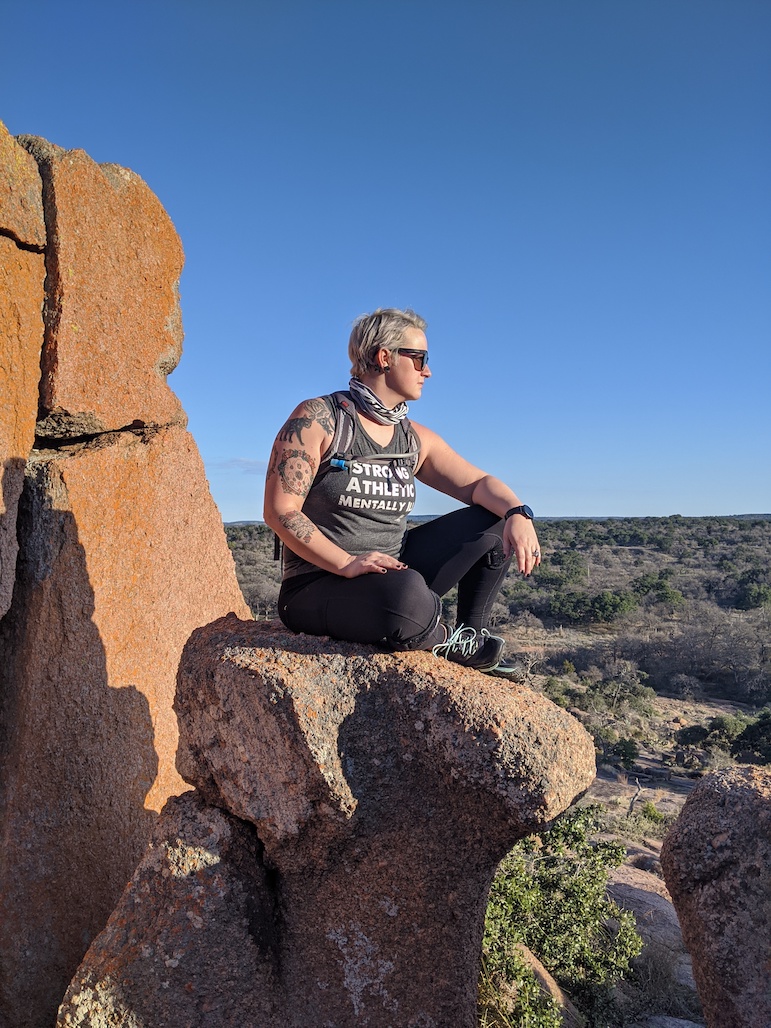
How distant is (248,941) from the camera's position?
123 inches

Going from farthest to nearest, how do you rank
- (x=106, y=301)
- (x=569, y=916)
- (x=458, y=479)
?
(x=569, y=916) → (x=106, y=301) → (x=458, y=479)

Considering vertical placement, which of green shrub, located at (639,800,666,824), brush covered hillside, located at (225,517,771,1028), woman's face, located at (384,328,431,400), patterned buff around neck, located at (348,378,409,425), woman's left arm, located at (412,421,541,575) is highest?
woman's face, located at (384,328,431,400)

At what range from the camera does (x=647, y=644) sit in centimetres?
2139

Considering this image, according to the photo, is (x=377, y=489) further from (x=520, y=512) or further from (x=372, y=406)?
(x=520, y=512)

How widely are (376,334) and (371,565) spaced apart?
3.09 ft

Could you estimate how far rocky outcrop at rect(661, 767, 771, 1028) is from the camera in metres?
2.82

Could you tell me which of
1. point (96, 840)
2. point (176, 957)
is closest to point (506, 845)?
point (176, 957)

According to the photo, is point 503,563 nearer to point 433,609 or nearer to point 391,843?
point 433,609

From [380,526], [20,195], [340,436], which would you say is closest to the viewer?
[340,436]

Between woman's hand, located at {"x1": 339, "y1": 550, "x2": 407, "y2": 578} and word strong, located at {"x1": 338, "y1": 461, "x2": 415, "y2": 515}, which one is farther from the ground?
word strong, located at {"x1": 338, "y1": 461, "x2": 415, "y2": 515}

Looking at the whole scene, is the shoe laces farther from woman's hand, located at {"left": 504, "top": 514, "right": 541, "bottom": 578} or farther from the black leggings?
woman's hand, located at {"left": 504, "top": 514, "right": 541, "bottom": 578}

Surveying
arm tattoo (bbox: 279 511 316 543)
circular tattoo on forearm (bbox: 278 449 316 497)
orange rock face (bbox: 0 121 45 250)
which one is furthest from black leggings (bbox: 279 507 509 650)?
orange rock face (bbox: 0 121 45 250)

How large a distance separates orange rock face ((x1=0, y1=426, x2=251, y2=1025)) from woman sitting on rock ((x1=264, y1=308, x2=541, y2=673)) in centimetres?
127

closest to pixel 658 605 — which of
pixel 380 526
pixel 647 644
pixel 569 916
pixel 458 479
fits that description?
pixel 647 644
